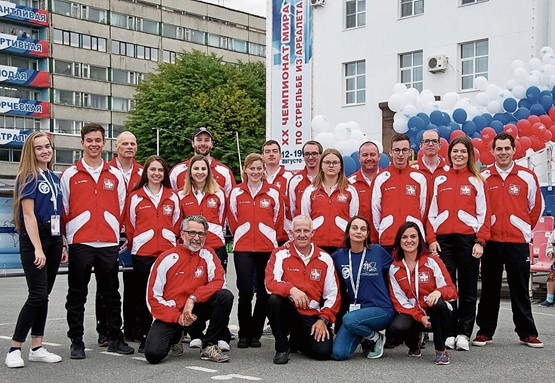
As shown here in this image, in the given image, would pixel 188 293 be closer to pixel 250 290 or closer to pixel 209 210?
pixel 250 290

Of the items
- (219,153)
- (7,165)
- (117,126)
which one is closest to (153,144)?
(219,153)

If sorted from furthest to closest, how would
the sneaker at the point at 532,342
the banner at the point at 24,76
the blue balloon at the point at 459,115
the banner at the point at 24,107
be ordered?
1. the banner at the point at 24,107
2. the banner at the point at 24,76
3. the blue balloon at the point at 459,115
4. the sneaker at the point at 532,342

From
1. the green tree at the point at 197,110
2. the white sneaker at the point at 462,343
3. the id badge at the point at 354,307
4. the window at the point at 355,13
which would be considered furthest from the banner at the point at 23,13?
the white sneaker at the point at 462,343

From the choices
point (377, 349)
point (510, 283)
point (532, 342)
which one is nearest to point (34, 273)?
point (377, 349)

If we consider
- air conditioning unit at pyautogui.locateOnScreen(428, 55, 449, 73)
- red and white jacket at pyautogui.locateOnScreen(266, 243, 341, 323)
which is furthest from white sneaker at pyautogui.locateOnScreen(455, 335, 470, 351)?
air conditioning unit at pyautogui.locateOnScreen(428, 55, 449, 73)

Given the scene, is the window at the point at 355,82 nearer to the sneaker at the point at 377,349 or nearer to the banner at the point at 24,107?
the sneaker at the point at 377,349

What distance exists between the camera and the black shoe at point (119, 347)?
7.55m

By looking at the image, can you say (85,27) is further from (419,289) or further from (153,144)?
(419,289)

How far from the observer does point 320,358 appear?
23.7 ft

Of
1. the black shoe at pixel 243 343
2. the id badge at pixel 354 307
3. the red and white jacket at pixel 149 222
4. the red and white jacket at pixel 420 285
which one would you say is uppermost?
the red and white jacket at pixel 149 222

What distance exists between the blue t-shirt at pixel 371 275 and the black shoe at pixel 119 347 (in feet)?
6.96

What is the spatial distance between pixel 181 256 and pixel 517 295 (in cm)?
337

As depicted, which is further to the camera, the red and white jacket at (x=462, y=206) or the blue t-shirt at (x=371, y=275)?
the red and white jacket at (x=462, y=206)

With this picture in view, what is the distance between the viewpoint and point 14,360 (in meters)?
6.88
